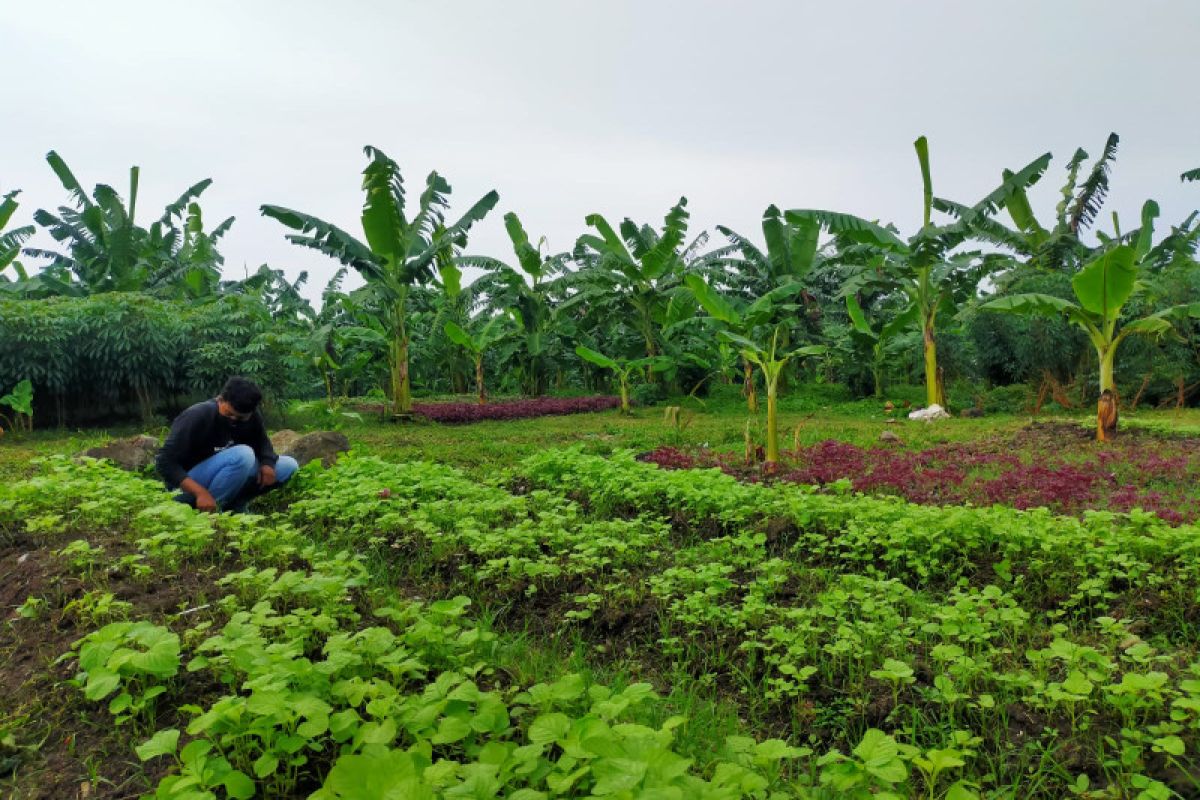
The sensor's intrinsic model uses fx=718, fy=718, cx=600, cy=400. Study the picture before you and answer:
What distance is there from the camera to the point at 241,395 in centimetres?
479

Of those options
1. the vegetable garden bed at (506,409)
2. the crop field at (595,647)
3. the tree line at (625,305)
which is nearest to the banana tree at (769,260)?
the tree line at (625,305)

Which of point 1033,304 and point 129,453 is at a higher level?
point 1033,304

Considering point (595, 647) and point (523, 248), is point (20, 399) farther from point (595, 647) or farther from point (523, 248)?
point (595, 647)

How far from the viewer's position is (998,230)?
13.2 meters

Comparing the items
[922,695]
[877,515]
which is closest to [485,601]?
[922,695]

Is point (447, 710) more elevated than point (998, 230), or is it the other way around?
point (998, 230)

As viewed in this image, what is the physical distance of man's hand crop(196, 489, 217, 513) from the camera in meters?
4.66

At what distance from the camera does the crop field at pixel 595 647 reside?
1.76 m

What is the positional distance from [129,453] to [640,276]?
10109 millimetres

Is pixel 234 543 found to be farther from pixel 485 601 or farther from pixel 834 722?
pixel 834 722

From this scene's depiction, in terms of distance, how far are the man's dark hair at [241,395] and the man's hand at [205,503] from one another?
58cm

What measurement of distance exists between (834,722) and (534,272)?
45.5ft

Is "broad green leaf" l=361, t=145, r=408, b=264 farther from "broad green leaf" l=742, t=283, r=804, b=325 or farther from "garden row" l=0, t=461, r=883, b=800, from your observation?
"garden row" l=0, t=461, r=883, b=800

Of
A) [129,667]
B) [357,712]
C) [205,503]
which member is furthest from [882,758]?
[205,503]
